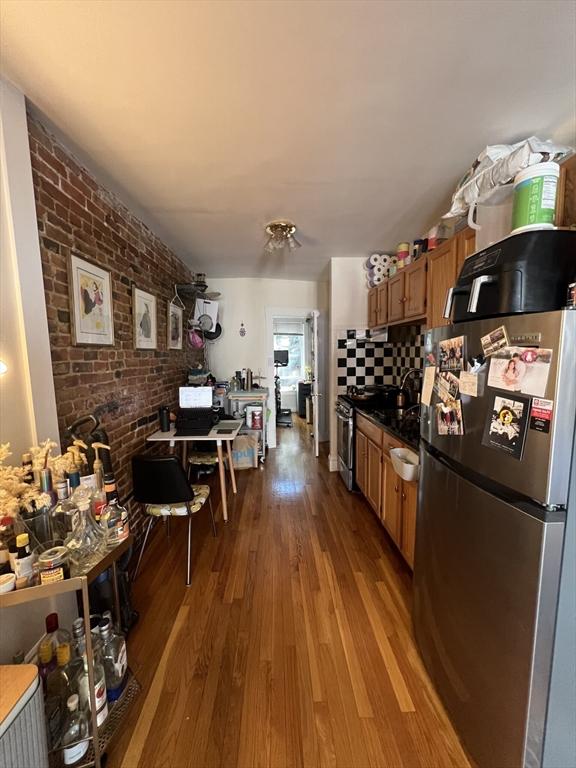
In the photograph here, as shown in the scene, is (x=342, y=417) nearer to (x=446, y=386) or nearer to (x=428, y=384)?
(x=428, y=384)

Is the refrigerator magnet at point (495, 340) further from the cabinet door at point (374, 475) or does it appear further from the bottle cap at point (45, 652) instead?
the bottle cap at point (45, 652)

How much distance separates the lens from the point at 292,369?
24.0ft

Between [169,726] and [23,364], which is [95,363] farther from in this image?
[169,726]

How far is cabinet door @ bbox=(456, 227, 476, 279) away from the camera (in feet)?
5.33

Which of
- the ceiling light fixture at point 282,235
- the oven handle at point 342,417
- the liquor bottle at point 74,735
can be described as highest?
the ceiling light fixture at point 282,235

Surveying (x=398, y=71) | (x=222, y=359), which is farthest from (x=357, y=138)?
(x=222, y=359)

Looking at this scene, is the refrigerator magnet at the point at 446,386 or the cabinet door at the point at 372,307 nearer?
the refrigerator magnet at the point at 446,386

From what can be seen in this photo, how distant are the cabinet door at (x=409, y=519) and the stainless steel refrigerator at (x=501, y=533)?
556 millimetres

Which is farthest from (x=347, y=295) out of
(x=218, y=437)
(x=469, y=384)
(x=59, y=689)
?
(x=59, y=689)

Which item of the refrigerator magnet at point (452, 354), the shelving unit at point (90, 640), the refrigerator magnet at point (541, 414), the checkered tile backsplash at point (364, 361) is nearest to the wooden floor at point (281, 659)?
the shelving unit at point (90, 640)

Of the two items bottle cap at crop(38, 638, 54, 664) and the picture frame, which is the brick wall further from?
bottle cap at crop(38, 638, 54, 664)

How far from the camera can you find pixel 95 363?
180cm

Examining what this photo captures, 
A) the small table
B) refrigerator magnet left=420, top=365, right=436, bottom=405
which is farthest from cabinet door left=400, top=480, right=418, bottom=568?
the small table

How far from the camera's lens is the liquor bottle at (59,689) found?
3.32 feet
